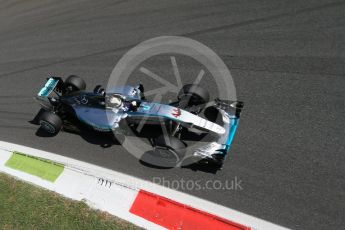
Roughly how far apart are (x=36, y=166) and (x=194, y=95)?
13.2ft

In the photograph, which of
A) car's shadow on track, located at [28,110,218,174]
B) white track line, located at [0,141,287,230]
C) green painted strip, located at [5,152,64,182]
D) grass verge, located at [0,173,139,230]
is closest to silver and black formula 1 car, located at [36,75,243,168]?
car's shadow on track, located at [28,110,218,174]

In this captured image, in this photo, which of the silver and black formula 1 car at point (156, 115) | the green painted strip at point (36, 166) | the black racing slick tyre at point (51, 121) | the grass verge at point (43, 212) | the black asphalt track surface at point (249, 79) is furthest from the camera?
the black racing slick tyre at point (51, 121)

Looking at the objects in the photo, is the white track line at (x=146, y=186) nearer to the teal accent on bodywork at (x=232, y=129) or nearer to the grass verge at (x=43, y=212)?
the grass verge at (x=43, y=212)

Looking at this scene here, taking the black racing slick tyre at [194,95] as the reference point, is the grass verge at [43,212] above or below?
below

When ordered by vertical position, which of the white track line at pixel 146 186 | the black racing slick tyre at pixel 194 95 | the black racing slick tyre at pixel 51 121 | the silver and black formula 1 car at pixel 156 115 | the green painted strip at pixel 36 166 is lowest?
the green painted strip at pixel 36 166

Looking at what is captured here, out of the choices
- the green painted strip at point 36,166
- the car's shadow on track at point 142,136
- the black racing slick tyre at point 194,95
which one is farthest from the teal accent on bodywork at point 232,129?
the green painted strip at point 36,166

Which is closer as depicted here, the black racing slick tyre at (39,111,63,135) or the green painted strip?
the green painted strip

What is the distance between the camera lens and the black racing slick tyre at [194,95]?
7.73 metres

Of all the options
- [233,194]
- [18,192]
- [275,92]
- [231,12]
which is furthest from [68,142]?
[231,12]

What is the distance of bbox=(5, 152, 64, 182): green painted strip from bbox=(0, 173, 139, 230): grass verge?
13.0 inches

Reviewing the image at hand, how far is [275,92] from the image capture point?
8039 mm

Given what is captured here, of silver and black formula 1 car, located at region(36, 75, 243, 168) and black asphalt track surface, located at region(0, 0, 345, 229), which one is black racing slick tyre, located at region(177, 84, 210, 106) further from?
black asphalt track surface, located at region(0, 0, 345, 229)

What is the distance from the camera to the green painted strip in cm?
814

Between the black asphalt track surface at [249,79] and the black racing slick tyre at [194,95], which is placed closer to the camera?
the black asphalt track surface at [249,79]
